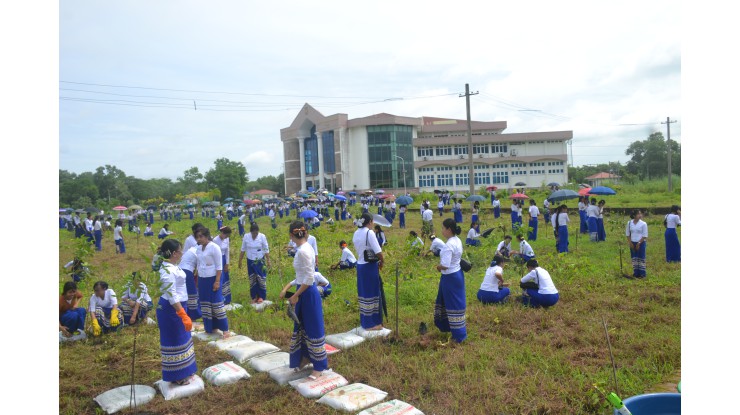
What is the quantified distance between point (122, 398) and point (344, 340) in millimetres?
2453

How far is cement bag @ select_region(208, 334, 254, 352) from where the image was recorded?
580 cm

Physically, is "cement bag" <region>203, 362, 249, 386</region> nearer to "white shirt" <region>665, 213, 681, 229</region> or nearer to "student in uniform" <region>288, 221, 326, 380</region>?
"student in uniform" <region>288, 221, 326, 380</region>

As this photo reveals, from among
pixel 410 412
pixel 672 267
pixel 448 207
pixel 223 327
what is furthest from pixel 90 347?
pixel 448 207

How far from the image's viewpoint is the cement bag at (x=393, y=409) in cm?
396

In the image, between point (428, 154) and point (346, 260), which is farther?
point (428, 154)

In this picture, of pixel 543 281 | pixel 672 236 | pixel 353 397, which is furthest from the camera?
pixel 672 236

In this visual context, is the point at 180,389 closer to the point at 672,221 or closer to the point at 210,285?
the point at 210,285

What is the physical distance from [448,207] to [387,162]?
A: 70.3ft

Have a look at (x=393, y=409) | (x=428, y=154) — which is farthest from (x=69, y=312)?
(x=428, y=154)

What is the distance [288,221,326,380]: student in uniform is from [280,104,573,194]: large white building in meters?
42.2

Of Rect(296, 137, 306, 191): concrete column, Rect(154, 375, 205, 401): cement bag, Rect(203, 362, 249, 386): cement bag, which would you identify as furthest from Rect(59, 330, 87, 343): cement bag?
Rect(296, 137, 306, 191): concrete column

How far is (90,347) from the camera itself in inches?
241

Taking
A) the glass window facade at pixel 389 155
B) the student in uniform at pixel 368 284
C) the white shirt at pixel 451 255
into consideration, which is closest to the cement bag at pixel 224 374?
the student in uniform at pixel 368 284

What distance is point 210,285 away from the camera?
6.30m
